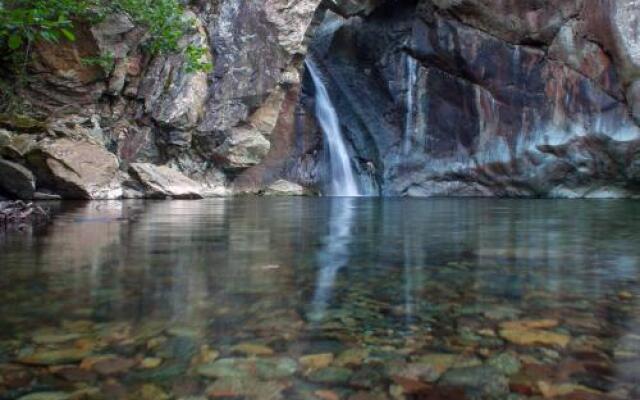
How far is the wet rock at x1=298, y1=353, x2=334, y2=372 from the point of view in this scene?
1.76 m

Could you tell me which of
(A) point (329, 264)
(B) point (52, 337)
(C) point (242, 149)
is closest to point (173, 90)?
(C) point (242, 149)

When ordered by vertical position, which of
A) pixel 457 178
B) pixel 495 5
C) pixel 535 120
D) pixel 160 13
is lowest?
pixel 457 178

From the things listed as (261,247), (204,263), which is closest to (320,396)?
(204,263)

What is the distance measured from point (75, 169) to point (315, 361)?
13.1 m

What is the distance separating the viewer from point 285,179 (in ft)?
85.6

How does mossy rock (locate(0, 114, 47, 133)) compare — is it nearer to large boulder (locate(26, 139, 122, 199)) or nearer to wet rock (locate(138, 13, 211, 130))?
large boulder (locate(26, 139, 122, 199))

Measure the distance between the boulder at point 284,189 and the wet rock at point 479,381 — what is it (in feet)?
75.9

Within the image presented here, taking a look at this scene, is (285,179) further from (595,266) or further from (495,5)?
(595,266)

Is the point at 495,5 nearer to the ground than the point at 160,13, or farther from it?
farther from it

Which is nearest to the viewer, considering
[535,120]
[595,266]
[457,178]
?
[595,266]

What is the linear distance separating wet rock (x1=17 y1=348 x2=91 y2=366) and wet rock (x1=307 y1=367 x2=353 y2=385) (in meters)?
0.81

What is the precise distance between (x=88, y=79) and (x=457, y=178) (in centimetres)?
1507

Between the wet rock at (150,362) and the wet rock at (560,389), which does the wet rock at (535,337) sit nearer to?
the wet rock at (560,389)

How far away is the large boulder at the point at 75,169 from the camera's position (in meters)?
12.7
